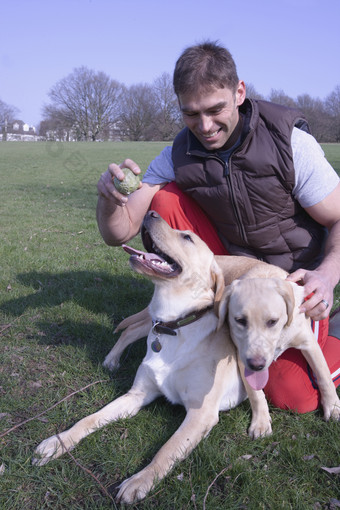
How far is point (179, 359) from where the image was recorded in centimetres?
285

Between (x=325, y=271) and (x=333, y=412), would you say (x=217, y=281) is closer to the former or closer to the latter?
(x=325, y=271)

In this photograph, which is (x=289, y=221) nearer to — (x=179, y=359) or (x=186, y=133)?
(x=186, y=133)

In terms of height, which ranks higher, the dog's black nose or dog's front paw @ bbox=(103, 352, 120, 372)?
the dog's black nose

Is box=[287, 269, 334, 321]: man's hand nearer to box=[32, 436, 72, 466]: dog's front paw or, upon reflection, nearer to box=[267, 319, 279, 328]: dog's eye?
box=[267, 319, 279, 328]: dog's eye

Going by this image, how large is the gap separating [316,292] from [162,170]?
189 cm

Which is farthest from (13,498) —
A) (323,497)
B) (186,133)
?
(186,133)

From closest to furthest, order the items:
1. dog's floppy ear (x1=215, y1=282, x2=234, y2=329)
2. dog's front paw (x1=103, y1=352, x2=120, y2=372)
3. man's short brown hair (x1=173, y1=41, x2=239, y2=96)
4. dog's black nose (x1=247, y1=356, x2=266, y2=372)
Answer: dog's black nose (x1=247, y1=356, x2=266, y2=372)
dog's floppy ear (x1=215, y1=282, x2=234, y2=329)
man's short brown hair (x1=173, y1=41, x2=239, y2=96)
dog's front paw (x1=103, y1=352, x2=120, y2=372)

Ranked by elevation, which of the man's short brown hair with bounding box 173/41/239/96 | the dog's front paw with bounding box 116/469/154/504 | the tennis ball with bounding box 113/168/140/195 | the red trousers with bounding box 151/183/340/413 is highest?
the man's short brown hair with bounding box 173/41/239/96

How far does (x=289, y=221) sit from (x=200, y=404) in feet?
5.70

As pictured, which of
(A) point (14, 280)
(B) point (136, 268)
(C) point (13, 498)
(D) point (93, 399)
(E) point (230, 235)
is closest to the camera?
(C) point (13, 498)

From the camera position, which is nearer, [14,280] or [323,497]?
[323,497]

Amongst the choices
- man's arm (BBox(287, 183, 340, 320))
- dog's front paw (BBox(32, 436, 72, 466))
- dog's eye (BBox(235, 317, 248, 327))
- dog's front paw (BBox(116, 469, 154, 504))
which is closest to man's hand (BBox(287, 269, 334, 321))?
man's arm (BBox(287, 183, 340, 320))

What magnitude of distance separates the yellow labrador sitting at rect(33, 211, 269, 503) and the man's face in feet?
2.73

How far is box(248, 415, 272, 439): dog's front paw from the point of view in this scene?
2.75 metres
